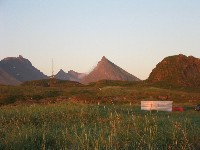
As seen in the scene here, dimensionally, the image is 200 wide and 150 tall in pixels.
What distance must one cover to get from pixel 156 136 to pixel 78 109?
1477cm

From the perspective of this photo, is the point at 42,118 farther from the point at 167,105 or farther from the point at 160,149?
the point at 167,105

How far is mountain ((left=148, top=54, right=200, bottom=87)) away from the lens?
616 ft

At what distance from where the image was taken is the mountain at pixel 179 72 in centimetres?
18788

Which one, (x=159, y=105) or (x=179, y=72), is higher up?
(x=179, y=72)

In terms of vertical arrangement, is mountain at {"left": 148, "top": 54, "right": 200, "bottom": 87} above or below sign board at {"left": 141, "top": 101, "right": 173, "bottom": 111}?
above

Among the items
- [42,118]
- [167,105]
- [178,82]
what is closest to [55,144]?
[42,118]

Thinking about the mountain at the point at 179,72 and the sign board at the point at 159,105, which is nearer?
the sign board at the point at 159,105

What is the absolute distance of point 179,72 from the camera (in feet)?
626

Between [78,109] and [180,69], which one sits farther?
[180,69]

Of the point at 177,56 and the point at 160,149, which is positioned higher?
the point at 177,56

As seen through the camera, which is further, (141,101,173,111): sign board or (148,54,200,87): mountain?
(148,54,200,87): mountain

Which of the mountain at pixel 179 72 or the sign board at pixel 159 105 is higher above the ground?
the mountain at pixel 179 72

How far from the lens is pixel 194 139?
50.8 feet

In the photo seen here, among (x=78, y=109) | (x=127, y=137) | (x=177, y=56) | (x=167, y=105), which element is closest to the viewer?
(x=127, y=137)
